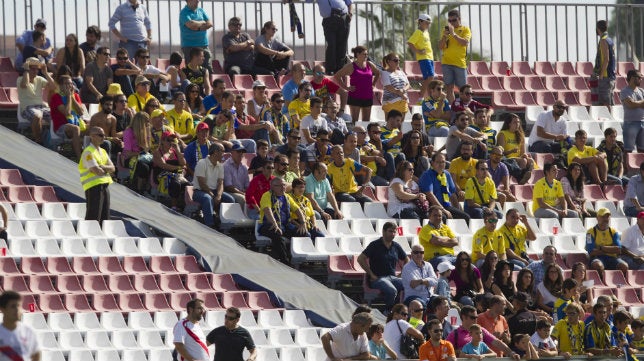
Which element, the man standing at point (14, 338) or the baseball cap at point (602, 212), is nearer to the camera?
the man standing at point (14, 338)

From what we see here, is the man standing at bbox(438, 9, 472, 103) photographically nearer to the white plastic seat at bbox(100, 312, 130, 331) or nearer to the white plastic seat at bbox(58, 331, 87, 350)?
the white plastic seat at bbox(100, 312, 130, 331)

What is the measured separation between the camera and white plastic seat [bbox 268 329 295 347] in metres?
20.0

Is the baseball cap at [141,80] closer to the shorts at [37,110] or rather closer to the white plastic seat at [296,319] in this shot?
the shorts at [37,110]

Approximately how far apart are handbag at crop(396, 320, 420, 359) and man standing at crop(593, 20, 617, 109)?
399 inches

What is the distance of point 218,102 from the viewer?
973 inches

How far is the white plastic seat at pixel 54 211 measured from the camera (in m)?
21.7

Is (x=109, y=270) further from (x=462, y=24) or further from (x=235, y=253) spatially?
(x=462, y=24)

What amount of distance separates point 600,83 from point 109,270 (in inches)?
428

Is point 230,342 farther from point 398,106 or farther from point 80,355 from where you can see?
point 398,106

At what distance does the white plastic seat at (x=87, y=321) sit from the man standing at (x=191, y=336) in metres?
1.66

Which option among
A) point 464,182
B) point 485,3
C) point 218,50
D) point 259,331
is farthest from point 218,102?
point 218,50

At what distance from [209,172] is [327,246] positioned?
5.66ft

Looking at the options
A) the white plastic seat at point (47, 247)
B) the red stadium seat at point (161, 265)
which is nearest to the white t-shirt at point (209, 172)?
Result: the red stadium seat at point (161, 265)

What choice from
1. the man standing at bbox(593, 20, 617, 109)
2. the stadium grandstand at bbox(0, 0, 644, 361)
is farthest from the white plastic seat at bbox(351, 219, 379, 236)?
the man standing at bbox(593, 20, 617, 109)
